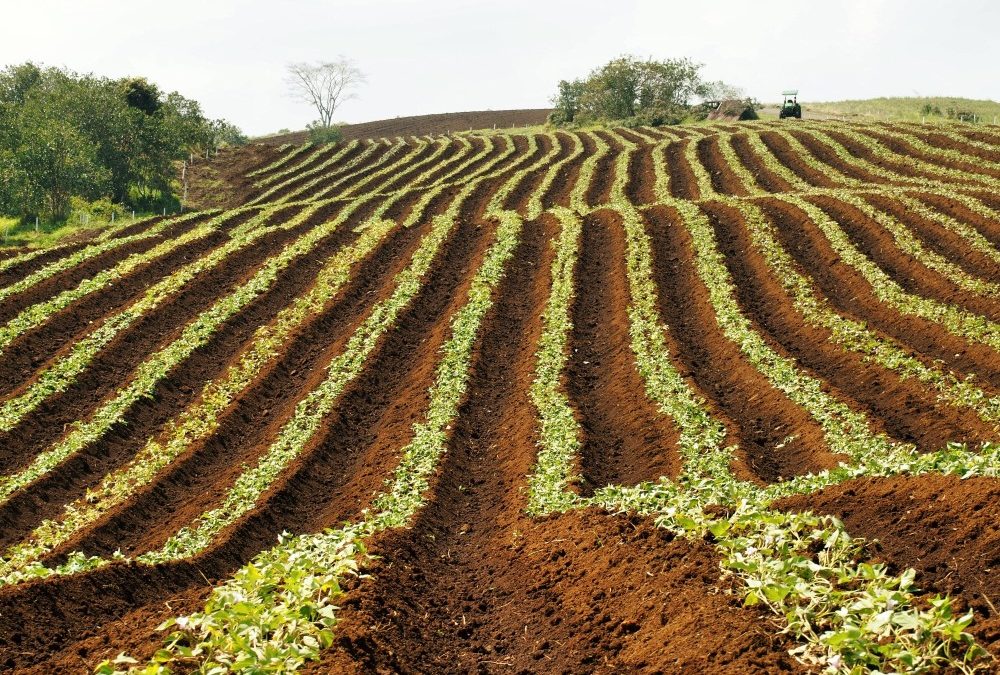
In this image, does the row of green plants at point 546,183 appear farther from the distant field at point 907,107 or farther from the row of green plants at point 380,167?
the distant field at point 907,107

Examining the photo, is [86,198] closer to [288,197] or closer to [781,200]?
[288,197]

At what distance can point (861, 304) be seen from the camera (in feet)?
73.3

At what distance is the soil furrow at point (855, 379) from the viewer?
48.6 ft

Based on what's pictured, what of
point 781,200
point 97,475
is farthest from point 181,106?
point 97,475

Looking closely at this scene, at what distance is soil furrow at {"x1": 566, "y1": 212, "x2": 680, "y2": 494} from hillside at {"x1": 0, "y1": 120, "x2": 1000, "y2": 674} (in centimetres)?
11

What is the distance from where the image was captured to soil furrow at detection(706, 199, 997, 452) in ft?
48.6

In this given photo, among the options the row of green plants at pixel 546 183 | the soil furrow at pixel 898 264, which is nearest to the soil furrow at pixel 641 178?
the row of green plants at pixel 546 183

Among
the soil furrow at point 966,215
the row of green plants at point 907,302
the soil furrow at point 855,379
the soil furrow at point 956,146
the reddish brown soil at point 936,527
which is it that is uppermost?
the soil furrow at point 956,146

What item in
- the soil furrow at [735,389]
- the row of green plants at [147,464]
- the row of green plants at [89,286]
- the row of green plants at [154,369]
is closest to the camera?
the row of green plants at [147,464]

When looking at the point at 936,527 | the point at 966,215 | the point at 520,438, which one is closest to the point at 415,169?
the point at 966,215

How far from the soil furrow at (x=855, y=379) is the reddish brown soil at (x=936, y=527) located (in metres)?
5.95

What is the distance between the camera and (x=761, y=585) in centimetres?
699

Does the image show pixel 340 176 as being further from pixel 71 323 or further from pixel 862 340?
pixel 862 340

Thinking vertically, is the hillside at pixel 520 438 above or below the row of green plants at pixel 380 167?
below
